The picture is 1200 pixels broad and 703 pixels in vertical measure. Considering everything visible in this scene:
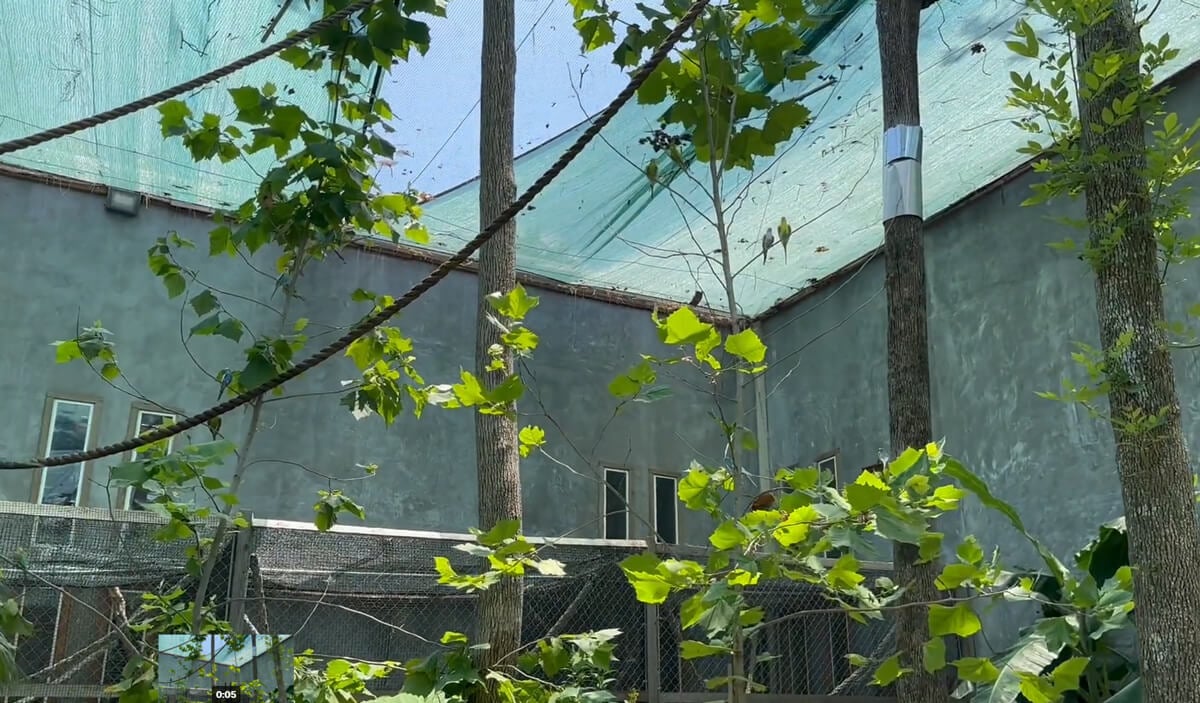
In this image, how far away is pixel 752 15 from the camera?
2271 millimetres

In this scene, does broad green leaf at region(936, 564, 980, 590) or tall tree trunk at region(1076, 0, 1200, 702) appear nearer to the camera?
broad green leaf at region(936, 564, 980, 590)

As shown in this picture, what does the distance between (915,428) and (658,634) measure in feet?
5.80

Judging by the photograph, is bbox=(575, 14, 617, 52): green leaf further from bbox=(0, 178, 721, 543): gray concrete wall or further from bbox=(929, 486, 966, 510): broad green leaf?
bbox=(0, 178, 721, 543): gray concrete wall

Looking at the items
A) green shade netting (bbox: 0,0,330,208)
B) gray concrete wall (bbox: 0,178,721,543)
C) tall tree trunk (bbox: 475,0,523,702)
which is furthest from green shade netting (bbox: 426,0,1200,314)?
green shade netting (bbox: 0,0,330,208)

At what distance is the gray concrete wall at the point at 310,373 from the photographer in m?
6.72

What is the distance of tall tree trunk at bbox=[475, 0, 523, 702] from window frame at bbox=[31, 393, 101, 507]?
12.0ft

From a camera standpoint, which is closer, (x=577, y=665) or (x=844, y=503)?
(x=844, y=503)

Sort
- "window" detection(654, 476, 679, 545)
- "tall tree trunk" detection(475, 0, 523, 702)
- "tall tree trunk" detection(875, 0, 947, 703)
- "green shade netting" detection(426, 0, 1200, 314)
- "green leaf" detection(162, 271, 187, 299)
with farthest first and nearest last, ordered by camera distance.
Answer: "window" detection(654, 476, 679, 545)
"green shade netting" detection(426, 0, 1200, 314)
"tall tree trunk" detection(875, 0, 947, 703)
"tall tree trunk" detection(475, 0, 523, 702)
"green leaf" detection(162, 271, 187, 299)

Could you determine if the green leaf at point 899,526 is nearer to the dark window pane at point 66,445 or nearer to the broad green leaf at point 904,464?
the broad green leaf at point 904,464

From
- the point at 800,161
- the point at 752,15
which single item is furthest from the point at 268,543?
the point at 800,161

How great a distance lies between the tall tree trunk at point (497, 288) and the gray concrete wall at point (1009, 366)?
82.8 inches

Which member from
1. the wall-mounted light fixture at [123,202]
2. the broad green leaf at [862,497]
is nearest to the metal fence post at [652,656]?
the broad green leaf at [862,497]

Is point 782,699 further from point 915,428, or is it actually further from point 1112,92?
point 1112,92

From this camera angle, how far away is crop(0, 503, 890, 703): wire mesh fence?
409cm
